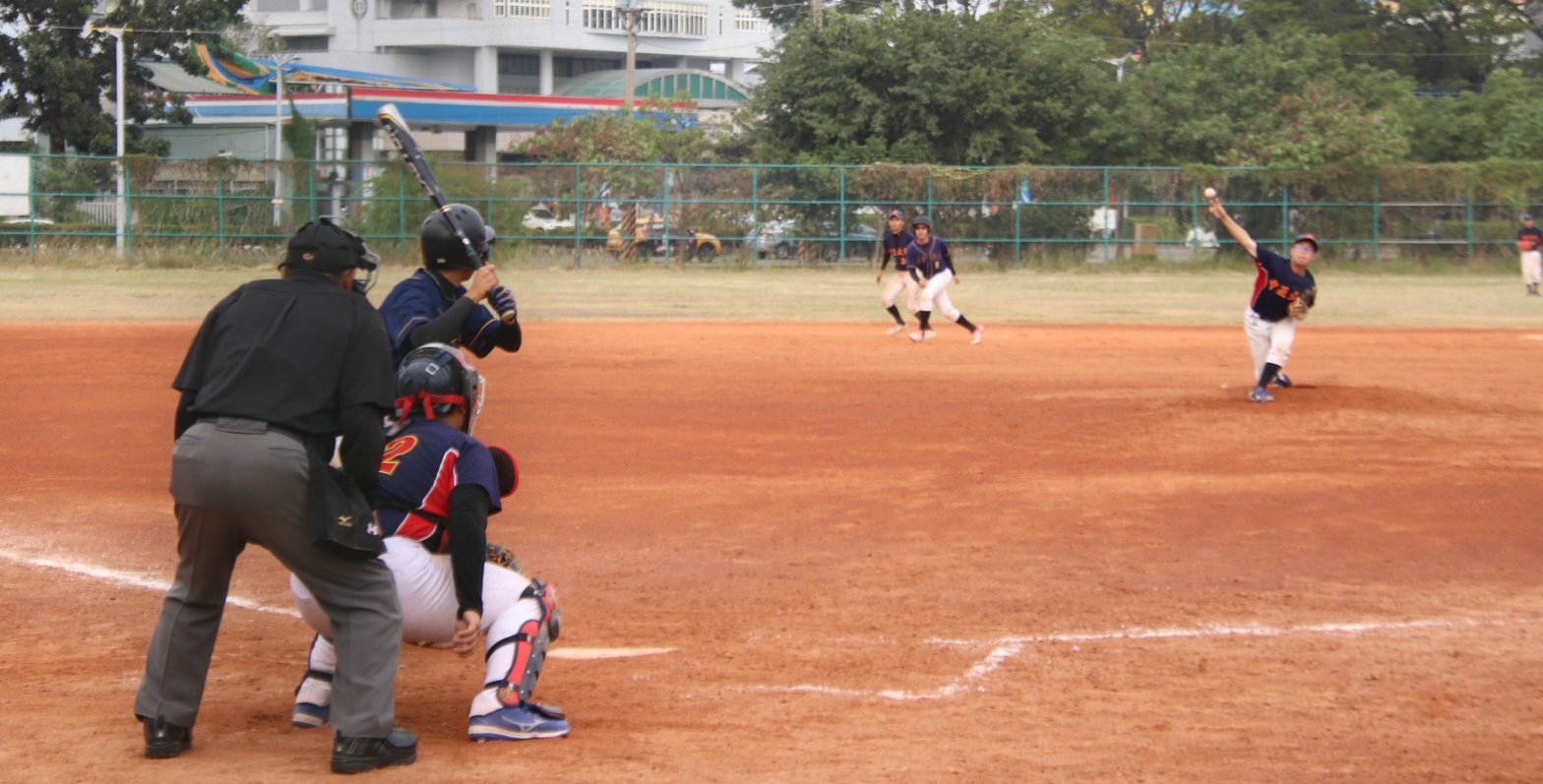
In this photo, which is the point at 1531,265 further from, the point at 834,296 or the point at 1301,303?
the point at 1301,303

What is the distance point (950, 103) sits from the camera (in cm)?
4353

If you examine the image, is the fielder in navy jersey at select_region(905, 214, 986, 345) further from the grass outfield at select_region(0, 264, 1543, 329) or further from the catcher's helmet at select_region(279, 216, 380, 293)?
the catcher's helmet at select_region(279, 216, 380, 293)

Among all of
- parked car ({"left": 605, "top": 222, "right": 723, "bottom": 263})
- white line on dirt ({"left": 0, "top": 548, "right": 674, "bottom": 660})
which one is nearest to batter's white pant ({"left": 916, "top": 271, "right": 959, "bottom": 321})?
white line on dirt ({"left": 0, "top": 548, "right": 674, "bottom": 660})

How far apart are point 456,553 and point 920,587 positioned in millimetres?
3351

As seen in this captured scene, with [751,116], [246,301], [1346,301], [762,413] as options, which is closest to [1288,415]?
[762,413]

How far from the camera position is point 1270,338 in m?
14.1

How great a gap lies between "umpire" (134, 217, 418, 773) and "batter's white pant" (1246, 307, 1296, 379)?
424 inches

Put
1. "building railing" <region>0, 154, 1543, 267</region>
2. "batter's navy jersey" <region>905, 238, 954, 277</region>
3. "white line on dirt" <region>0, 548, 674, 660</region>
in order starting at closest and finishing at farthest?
"white line on dirt" <region>0, 548, 674, 660</region>, "batter's navy jersey" <region>905, 238, 954, 277</region>, "building railing" <region>0, 154, 1543, 267</region>

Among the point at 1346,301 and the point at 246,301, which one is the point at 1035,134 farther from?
the point at 246,301

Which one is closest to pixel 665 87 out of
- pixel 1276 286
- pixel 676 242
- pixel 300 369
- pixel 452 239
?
pixel 676 242

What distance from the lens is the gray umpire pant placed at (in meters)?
4.52

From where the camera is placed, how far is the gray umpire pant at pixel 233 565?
4.52 meters

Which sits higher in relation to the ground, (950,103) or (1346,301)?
(950,103)

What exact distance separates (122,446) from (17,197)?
2657cm
